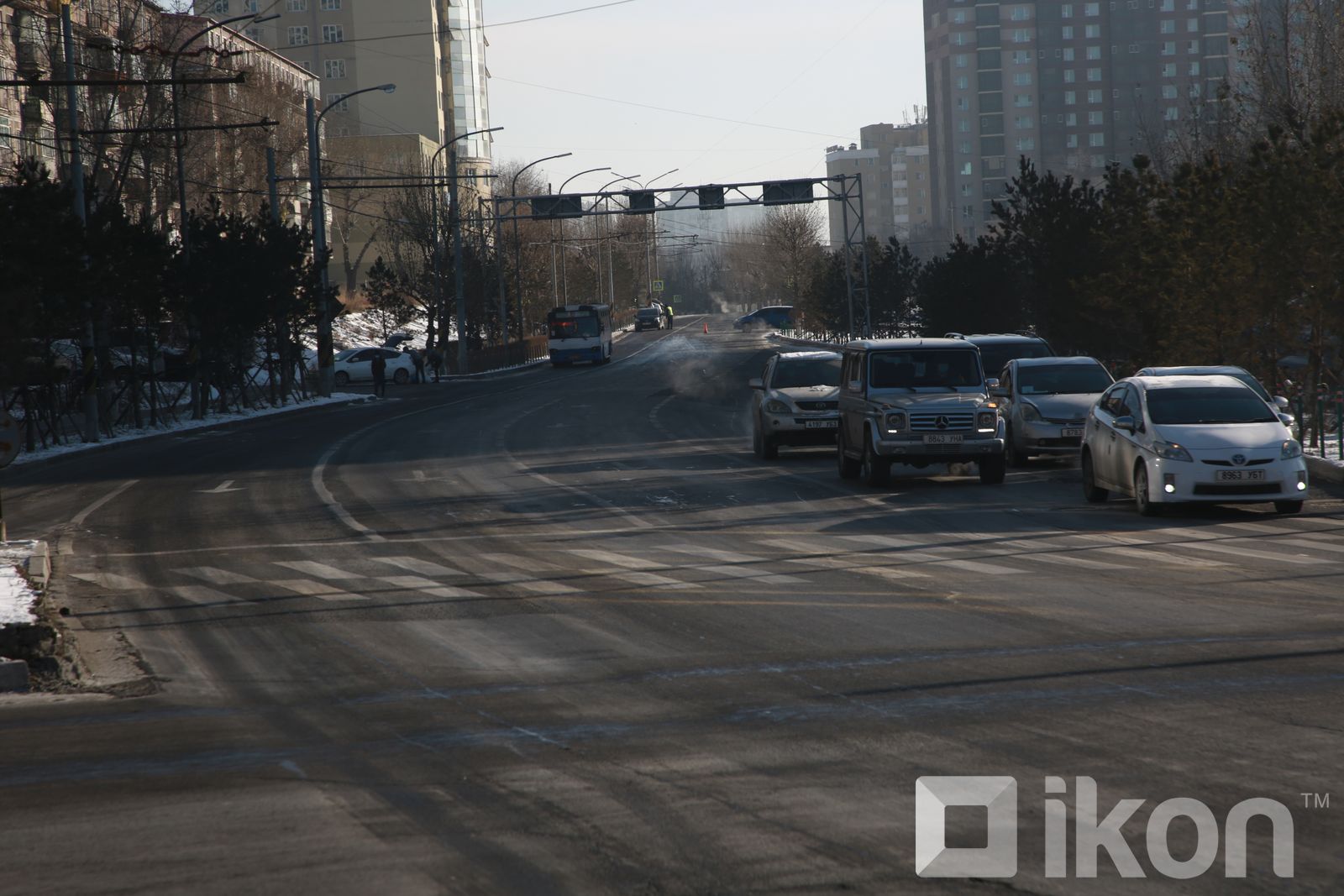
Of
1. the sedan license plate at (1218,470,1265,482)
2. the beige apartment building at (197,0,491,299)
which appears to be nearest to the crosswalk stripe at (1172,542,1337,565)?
the sedan license plate at (1218,470,1265,482)

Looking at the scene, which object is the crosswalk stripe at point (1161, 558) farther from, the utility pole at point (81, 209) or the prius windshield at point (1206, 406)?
the utility pole at point (81, 209)

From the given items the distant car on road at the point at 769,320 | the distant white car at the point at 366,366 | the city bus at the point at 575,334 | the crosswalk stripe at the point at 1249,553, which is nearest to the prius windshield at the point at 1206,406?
the crosswalk stripe at the point at 1249,553

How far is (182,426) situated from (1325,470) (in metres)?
30.4

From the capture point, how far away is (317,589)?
13562 mm

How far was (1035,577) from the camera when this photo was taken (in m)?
13.1

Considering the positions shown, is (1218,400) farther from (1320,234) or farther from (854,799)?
(854,799)

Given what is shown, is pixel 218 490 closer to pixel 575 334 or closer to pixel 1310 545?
pixel 1310 545

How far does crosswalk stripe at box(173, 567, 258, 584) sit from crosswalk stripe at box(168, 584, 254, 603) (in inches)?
11.6

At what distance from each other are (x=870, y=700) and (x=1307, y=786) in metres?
2.53

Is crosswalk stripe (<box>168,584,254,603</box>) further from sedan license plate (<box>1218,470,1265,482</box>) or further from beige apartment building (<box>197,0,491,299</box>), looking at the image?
beige apartment building (<box>197,0,491,299</box>)

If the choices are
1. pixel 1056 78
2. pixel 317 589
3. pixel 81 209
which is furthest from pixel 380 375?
pixel 1056 78

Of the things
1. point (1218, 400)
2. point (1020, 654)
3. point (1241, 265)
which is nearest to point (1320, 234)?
point (1241, 265)

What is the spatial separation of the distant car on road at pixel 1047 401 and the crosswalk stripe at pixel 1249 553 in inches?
336

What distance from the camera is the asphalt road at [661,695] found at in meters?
5.92
